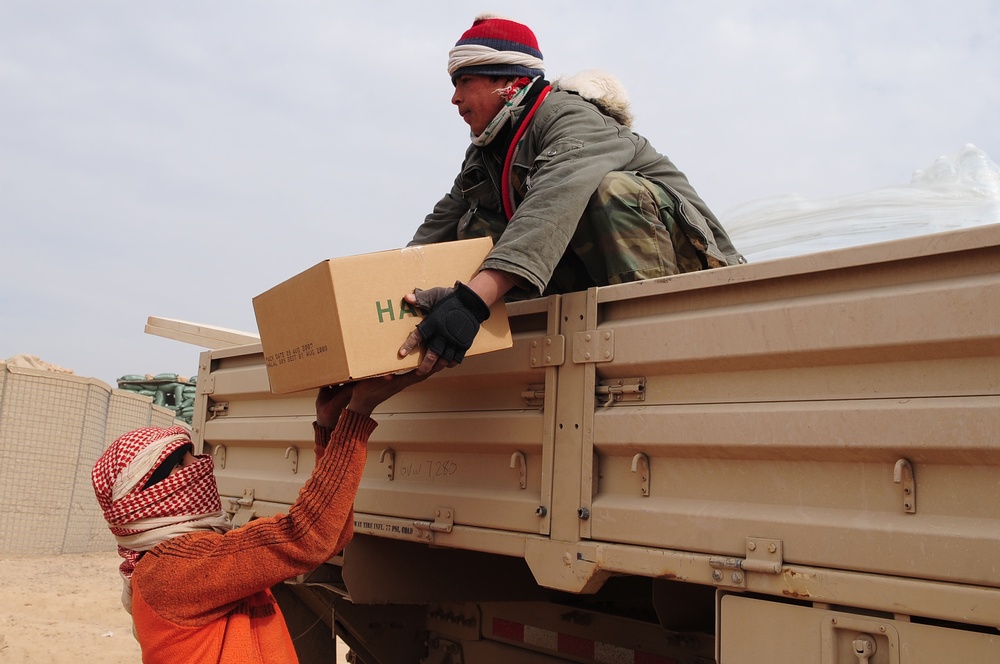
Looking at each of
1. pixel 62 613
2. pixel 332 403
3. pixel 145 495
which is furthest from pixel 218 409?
pixel 62 613

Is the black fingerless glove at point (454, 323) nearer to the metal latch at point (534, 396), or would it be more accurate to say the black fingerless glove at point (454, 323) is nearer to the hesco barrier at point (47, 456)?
the metal latch at point (534, 396)

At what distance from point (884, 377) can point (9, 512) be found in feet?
35.2

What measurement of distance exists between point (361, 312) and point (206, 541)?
671 mm

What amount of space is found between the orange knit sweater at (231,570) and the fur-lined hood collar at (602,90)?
4.24 feet

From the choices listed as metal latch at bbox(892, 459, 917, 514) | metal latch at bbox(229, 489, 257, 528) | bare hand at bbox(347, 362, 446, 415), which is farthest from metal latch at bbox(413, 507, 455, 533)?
metal latch at bbox(892, 459, 917, 514)

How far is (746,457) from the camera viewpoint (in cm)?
198

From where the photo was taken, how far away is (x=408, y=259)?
2.26 metres

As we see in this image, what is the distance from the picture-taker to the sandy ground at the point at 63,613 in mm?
7031

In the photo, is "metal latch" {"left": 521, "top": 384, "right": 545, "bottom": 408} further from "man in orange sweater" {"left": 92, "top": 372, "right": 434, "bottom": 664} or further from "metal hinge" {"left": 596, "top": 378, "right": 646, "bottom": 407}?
"man in orange sweater" {"left": 92, "top": 372, "right": 434, "bottom": 664}

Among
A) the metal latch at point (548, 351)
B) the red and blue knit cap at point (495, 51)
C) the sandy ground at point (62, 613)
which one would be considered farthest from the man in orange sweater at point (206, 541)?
the sandy ground at point (62, 613)

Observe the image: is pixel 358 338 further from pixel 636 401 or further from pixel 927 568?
pixel 927 568

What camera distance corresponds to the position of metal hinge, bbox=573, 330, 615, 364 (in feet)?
7.44

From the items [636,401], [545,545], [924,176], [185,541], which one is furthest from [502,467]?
[924,176]

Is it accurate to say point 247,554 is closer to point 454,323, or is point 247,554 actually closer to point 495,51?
point 454,323
